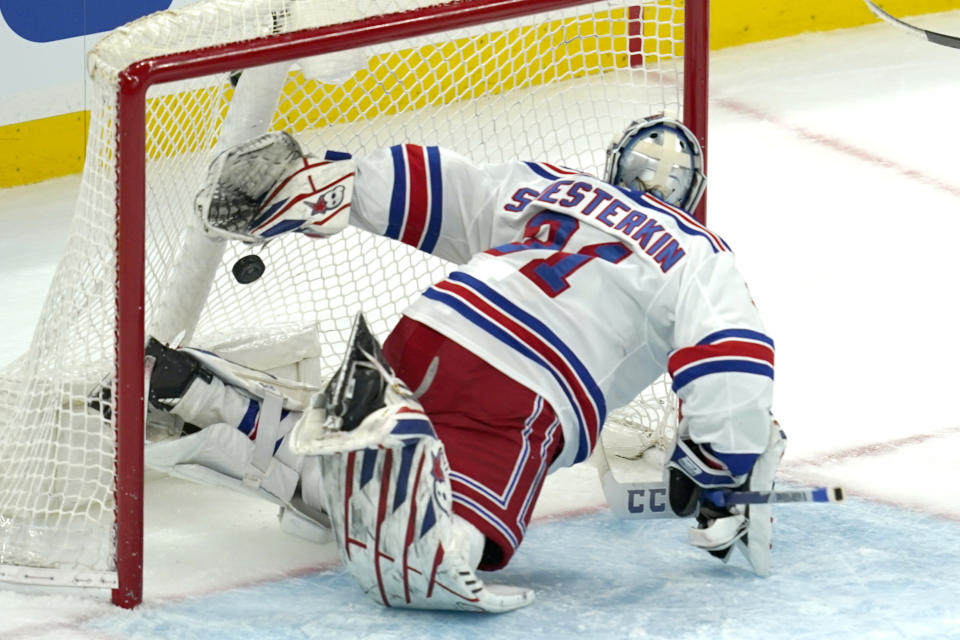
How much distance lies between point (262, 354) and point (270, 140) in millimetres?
580

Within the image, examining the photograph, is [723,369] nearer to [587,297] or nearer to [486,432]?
[587,297]

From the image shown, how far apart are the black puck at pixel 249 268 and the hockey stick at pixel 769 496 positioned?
0.72 m

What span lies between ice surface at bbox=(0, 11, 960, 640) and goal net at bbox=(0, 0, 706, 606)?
178 millimetres

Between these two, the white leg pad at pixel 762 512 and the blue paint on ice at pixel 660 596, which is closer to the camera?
the blue paint on ice at pixel 660 596

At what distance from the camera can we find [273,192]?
3.04 metres

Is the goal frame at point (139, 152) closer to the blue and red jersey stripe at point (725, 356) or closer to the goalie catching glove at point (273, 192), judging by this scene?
the goalie catching glove at point (273, 192)

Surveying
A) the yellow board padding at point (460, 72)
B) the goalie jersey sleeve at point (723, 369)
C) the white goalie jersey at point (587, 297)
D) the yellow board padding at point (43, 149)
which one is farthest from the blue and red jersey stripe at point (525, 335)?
the yellow board padding at point (43, 149)

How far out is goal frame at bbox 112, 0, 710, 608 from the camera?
108 inches

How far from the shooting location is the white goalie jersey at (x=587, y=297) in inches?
115

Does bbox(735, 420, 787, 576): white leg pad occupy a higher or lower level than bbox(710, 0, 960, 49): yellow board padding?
lower

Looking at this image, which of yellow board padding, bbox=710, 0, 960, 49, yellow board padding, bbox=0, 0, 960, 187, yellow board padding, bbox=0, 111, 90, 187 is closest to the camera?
yellow board padding, bbox=0, 0, 960, 187

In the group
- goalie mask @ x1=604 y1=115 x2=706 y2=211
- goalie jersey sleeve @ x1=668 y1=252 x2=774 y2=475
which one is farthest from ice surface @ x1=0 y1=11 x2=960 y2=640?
goalie mask @ x1=604 y1=115 x2=706 y2=211

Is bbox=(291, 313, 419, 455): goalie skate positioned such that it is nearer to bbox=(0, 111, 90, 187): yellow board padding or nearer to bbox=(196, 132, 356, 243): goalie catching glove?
bbox=(196, 132, 356, 243): goalie catching glove

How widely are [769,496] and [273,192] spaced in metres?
0.84
